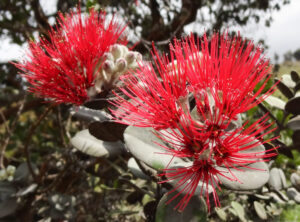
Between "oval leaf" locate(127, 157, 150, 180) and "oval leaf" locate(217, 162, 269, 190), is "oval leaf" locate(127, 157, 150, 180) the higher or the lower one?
the lower one

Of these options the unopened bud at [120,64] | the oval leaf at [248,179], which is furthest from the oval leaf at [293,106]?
the unopened bud at [120,64]

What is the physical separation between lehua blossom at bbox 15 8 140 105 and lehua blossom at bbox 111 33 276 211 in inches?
6.9

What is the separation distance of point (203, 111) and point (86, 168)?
2.58 feet

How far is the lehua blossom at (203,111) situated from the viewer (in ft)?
1.98

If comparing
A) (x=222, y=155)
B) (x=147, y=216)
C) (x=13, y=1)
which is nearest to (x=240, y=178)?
(x=222, y=155)

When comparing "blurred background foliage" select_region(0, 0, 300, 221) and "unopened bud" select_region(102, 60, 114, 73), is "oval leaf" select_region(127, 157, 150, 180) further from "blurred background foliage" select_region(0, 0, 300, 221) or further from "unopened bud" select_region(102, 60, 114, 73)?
"unopened bud" select_region(102, 60, 114, 73)

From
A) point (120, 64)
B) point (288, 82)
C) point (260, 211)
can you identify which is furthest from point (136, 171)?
point (288, 82)

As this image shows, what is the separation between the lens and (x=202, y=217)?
633 millimetres

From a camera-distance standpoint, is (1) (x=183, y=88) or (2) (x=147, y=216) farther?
(2) (x=147, y=216)

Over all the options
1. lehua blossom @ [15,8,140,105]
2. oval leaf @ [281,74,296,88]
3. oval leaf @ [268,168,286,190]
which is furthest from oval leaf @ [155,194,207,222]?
oval leaf @ [281,74,296,88]

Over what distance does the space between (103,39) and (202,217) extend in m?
0.65

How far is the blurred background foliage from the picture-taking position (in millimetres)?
1089

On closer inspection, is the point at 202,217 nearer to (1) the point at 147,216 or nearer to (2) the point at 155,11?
(1) the point at 147,216

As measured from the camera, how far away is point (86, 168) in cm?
123
